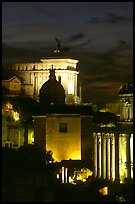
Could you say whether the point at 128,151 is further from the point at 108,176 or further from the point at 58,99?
the point at 58,99

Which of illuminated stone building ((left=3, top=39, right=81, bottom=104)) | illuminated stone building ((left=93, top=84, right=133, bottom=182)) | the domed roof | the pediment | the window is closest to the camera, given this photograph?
the window

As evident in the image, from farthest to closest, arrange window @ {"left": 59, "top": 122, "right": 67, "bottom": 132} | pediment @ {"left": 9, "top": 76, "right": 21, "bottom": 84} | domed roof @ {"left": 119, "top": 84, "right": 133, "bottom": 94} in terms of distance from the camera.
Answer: pediment @ {"left": 9, "top": 76, "right": 21, "bottom": 84}, domed roof @ {"left": 119, "top": 84, "right": 133, "bottom": 94}, window @ {"left": 59, "top": 122, "right": 67, "bottom": 132}

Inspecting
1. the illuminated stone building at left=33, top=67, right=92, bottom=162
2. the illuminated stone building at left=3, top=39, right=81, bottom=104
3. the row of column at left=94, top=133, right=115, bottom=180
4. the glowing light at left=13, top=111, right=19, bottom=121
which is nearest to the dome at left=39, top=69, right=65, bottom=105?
the illuminated stone building at left=33, top=67, right=92, bottom=162

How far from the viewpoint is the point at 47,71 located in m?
67.8

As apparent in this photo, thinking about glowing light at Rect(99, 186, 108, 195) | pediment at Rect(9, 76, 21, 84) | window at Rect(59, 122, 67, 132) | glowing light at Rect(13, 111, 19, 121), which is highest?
pediment at Rect(9, 76, 21, 84)

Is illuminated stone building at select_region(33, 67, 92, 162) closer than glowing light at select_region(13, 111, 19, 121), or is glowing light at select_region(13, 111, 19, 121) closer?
illuminated stone building at select_region(33, 67, 92, 162)

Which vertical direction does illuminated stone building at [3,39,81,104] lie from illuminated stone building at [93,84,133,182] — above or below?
above

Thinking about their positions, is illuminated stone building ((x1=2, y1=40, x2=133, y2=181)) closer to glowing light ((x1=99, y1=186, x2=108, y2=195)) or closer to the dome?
the dome

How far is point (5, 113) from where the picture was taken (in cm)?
4447

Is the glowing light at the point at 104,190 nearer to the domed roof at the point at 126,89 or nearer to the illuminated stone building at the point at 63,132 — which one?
the illuminated stone building at the point at 63,132

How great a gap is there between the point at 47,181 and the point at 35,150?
5.38 metres

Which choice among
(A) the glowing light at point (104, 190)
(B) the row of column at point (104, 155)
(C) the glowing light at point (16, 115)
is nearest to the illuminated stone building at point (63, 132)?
(B) the row of column at point (104, 155)

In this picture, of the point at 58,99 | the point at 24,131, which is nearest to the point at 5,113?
the point at 24,131

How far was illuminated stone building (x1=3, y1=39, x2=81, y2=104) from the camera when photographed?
67.6 meters
